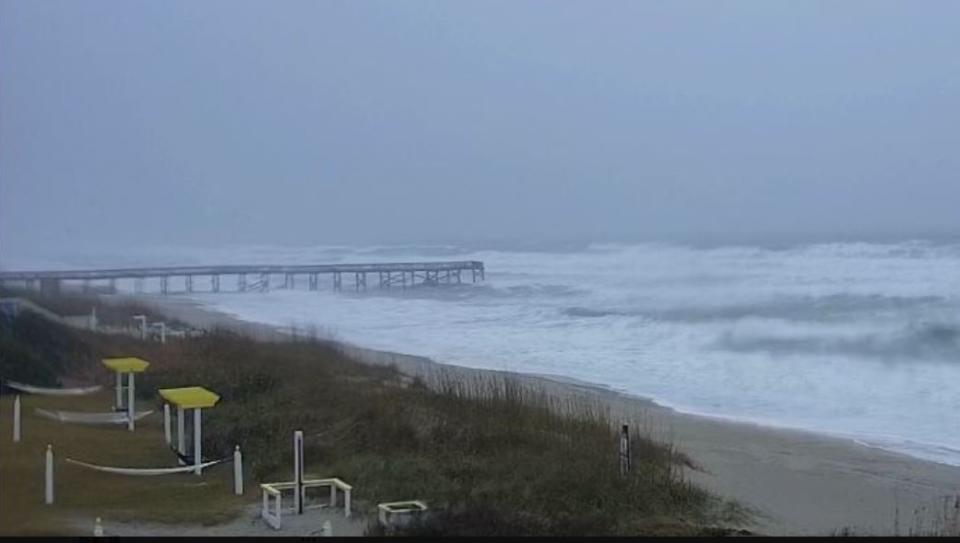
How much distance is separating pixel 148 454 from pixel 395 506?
4139 mm

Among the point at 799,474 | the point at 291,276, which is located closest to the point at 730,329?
the point at 799,474

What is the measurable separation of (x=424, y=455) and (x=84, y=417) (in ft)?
15.7

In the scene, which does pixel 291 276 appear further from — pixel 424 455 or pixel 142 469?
pixel 424 455

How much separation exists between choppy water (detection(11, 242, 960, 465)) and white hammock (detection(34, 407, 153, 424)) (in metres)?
8.97

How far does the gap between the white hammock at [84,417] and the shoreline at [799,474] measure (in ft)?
18.2

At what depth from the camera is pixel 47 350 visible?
14203mm

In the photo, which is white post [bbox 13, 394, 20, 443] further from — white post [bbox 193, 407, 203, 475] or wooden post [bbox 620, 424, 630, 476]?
wooden post [bbox 620, 424, 630, 476]

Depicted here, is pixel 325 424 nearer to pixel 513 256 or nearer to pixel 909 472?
pixel 909 472

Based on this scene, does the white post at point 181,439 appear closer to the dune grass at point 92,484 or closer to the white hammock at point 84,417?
the dune grass at point 92,484

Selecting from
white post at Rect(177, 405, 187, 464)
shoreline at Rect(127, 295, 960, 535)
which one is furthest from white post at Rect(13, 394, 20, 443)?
shoreline at Rect(127, 295, 960, 535)

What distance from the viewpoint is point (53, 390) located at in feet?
45.0

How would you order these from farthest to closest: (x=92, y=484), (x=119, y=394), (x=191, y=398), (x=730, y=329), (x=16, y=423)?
(x=730, y=329) < (x=119, y=394) < (x=16, y=423) < (x=191, y=398) < (x=92, y=484)

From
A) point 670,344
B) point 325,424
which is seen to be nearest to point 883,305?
point 670,344

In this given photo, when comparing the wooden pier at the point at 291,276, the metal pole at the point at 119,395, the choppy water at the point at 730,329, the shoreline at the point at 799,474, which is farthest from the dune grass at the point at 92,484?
the wooden pier at the point at 291,276
